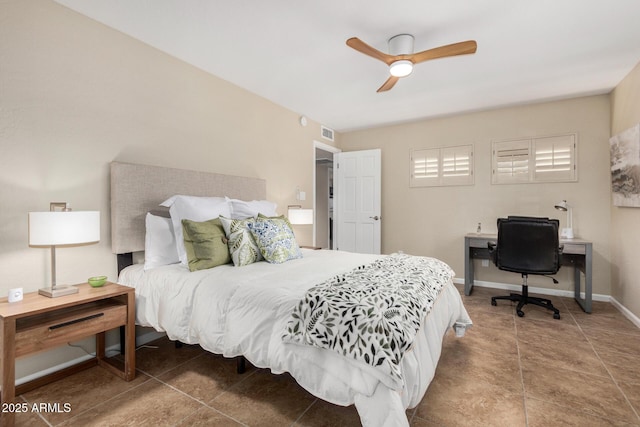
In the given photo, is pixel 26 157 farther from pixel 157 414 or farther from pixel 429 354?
pixel 429 354

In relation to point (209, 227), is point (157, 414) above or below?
below

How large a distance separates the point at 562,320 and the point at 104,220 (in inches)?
170

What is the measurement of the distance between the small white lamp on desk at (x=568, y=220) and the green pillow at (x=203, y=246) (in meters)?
4.00

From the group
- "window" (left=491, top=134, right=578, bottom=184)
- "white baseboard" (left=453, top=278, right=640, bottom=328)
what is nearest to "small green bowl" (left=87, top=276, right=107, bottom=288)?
"white baseboard" (left=453, top=278, right=640, bottom=328)

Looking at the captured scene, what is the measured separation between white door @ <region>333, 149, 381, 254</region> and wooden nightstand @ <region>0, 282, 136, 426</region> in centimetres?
366

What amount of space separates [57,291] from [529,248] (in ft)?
13.4

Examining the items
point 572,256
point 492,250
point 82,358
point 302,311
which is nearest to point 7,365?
point 82,358

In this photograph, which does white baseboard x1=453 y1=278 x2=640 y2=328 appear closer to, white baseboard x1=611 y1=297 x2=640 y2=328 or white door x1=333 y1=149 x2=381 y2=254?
white baseboard x1=611 y1=297 x2=640 y2=328

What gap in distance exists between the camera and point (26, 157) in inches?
75.7

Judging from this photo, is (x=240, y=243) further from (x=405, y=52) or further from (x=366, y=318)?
(x=405, y=52)

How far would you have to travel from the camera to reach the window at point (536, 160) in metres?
3.88

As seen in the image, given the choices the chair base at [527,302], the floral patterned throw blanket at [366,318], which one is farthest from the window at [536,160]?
A: the floral patterned throw blanket at [366,318]

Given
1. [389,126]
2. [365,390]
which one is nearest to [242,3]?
[365,390]

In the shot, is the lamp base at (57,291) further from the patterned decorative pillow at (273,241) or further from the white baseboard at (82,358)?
the patterned decorative pillow at (273,241)
